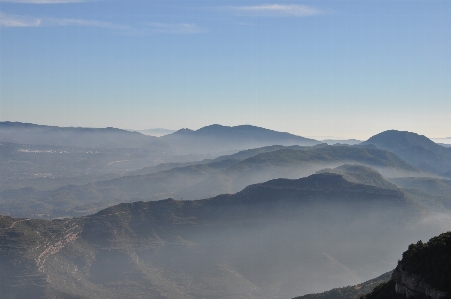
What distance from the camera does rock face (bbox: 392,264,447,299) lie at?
3059cm

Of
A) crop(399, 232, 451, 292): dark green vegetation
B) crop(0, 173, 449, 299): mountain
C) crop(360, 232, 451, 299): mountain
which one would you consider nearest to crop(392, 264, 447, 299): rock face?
crop(360, 232, 451, 299): mountain

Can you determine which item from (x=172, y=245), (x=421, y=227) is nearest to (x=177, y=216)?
(x=172, y=245)

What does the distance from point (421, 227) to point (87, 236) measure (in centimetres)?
7653

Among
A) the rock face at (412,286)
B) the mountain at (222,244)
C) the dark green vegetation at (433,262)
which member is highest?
the dark green vegetation at (433,262)

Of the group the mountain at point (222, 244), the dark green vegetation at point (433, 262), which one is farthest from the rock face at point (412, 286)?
the mountain at point (222, 244)

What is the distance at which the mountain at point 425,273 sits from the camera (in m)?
30.6

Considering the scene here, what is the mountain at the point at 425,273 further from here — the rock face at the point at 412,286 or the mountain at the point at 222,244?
the mountain at the point at 222,244

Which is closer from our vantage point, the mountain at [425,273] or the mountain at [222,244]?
the mountain at [425,273]

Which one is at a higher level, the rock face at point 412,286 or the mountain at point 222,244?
the rock face at point 412,286

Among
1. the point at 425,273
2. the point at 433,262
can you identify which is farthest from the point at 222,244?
the point at 425,273

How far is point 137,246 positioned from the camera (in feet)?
368

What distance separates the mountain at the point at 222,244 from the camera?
309 ft

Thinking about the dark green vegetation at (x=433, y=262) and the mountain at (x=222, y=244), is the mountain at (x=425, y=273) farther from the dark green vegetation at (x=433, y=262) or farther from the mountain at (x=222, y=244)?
the mountain at (x=222, y=244)

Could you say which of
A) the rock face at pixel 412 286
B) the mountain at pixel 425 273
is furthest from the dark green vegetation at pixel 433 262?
the rock face at pixel 412 286
